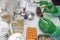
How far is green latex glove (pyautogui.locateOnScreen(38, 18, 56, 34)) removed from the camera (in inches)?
32.1

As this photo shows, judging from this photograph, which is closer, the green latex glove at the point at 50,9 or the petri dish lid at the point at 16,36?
the petri dish lid at the point at 16,36

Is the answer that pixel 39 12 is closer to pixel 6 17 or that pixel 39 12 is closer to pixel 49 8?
pixel 49 8

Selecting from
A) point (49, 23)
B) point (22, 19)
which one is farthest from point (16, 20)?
point (49, 23)

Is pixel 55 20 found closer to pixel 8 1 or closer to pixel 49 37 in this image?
pixel 49 37

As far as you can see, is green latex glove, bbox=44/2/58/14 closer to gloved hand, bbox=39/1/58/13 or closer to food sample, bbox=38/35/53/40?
gloved hand, bbox=39/1/58/13

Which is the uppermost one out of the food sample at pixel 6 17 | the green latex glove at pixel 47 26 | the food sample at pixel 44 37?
the food sample at pixel 6 17

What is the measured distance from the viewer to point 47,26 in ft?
2.68

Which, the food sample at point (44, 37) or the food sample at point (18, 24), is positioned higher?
the food sample at point (18, 24)

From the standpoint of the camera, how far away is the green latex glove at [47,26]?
2.67 feet

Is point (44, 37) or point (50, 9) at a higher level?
point (50, 9)

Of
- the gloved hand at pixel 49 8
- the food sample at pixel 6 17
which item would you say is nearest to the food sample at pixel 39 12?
the gloved hand at pixel 49 8

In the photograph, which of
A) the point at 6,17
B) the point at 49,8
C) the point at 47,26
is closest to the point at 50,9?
the point at 49,8

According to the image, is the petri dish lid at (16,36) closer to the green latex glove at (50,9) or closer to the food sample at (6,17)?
the food sample at (6,17)

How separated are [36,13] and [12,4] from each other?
0.13m
